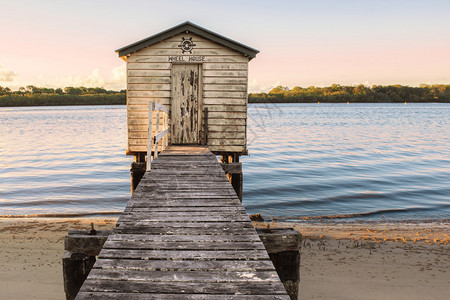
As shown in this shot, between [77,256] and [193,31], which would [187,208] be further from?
[193,31]

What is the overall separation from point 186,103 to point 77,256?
7.16 m

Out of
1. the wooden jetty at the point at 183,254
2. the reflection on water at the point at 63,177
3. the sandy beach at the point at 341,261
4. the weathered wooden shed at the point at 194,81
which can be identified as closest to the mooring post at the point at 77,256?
the wooden jetty at the point at 183,254

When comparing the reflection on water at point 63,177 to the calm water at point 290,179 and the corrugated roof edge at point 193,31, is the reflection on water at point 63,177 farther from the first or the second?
the corrugated roof edge at point 193,31

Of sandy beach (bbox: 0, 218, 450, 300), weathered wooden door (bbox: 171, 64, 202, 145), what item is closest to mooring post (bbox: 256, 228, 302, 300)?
sandy beach (bbox: 0, 218, 450, 300)

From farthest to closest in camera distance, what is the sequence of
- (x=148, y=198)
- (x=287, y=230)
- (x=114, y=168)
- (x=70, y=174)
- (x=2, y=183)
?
1. (x=114, y=168)
2. (x=70, y=174)
3. (x=2, y=183)
4. (x=148, y=198)
5. (x=287, y=230)

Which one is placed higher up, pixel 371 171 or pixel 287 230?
pixel 287 230

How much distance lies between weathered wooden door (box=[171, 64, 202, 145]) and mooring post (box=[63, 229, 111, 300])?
6943 millimetres

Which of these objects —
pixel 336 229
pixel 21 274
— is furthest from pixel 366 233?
pixel 21 274

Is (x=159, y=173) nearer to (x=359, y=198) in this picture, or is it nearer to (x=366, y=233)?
(x=366, y=233)

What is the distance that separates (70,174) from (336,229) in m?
15.4

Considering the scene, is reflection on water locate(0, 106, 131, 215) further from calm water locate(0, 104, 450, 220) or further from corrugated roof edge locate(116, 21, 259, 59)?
corrugated roof edge locate(116, 21, 259, 59)

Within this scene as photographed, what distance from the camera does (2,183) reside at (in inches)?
723

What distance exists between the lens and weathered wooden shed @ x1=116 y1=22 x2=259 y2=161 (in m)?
10.5

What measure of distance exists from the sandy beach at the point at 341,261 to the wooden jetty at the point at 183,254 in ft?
9.48
